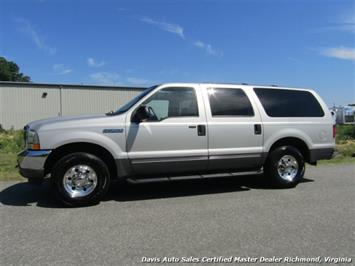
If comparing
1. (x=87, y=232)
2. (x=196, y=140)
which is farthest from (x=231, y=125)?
(x=87, y=232)

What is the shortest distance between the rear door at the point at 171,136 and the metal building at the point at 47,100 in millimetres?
33820

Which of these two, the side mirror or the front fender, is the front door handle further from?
the front fender

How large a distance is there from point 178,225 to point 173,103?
2.47 meters

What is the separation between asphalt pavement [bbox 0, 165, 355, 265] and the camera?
3994mm

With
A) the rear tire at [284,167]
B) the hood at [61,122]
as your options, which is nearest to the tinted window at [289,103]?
the rear tire at [284,167]

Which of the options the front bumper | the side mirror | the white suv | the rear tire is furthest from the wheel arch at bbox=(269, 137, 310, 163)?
the front bumper

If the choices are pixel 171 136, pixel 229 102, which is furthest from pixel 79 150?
pixel 229 102

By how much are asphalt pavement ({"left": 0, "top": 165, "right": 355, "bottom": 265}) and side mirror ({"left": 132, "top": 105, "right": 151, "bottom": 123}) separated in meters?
1.39

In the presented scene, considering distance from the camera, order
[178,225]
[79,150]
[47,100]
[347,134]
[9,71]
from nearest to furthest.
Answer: [178,225] → [79,150] → [347,134] → [47,100] → [9,71]

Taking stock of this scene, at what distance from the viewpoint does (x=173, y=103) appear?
264 inches

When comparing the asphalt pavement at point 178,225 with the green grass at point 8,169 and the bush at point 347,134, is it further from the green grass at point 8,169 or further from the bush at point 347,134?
the bush at point 347,134

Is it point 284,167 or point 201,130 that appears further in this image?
point 284,167

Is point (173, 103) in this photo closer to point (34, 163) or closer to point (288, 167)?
point (34, 163)

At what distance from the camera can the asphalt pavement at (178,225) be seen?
13.1ft
